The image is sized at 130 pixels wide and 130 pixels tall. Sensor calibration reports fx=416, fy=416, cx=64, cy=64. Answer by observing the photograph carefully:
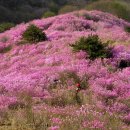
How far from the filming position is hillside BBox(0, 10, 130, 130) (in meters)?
12.0

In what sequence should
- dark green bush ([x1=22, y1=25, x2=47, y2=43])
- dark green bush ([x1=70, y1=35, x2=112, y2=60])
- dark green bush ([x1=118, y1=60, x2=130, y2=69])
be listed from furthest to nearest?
dark green bush ([x1=22, y1=25, x2=47, y2=43]) < dark green bush ([x1=70, y1=35, x2=112, y2=60]) < dark green bush ([x1=118, y1=60, x2=130, y2=69])

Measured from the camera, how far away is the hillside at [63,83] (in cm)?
1202

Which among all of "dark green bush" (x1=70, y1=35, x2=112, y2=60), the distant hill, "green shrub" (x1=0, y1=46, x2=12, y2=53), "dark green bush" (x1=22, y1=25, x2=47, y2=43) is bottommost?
the distant hill

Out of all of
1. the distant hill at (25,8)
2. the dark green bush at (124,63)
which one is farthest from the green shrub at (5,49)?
the distant hill at (25,8)

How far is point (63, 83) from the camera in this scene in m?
17.2

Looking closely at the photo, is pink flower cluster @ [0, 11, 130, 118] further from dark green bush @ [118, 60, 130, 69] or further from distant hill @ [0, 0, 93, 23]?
distant hill @ [0, 0, 93, 23]

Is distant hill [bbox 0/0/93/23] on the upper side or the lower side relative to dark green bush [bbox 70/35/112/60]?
lower

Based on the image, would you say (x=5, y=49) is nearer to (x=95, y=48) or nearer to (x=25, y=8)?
(x=95, y=48)

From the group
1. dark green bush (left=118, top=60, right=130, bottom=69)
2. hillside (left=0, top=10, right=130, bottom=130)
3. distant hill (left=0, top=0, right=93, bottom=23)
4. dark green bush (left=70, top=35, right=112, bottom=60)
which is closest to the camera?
hillside (left=0, top=10, right=130, bottom=130)

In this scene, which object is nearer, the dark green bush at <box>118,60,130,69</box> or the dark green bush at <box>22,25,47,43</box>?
the dark green bush at <box>118,60,130,69</box>

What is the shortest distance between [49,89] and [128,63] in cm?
481

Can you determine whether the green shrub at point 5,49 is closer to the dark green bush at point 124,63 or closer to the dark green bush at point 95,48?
the dark green bush at point 95,48

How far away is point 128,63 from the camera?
19.7 m

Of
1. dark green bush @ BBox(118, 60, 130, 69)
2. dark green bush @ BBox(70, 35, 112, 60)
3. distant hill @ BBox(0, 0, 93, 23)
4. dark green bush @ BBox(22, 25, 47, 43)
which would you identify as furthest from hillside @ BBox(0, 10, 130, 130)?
distant hill @ BBox(0, 0, 93, 23)
